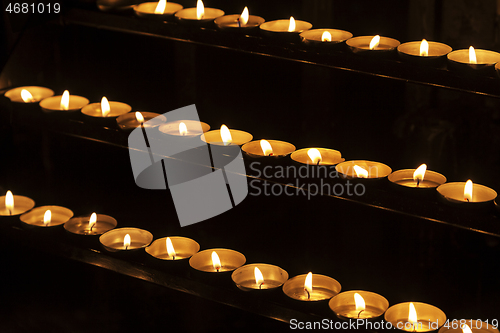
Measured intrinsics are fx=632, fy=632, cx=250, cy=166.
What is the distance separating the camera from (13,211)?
6.10ft

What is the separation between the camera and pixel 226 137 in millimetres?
1525

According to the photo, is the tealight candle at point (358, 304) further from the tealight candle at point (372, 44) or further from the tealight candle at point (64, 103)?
the tealight candle at point (64, 103)

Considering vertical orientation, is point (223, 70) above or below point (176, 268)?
above

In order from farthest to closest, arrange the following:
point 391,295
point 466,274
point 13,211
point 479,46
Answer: point 13,211, point 391,295, point 466,274, point 479,46

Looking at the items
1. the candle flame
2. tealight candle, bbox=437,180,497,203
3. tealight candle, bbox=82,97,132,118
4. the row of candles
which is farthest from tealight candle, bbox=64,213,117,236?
the candle flame

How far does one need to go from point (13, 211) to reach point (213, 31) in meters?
0.84

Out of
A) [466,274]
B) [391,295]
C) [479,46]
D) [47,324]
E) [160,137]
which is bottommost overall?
[47,324]

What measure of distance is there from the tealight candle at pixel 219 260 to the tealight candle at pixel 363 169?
41 cm

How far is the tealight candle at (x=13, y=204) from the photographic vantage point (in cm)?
185

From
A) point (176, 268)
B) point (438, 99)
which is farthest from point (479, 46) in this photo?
point (176, 268)

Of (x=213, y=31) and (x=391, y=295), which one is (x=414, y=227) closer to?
(x=391, y=295)

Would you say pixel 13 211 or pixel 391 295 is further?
pixel 13 211

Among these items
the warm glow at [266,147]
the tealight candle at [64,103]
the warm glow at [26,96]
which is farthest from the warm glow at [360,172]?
the warm glow at [26,96]

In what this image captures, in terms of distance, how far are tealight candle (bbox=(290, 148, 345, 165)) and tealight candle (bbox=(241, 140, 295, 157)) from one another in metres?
0.03
